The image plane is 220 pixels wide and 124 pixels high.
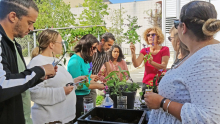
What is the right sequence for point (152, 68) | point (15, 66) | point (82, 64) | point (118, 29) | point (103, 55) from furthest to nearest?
1. point (118, 29)
2. point (103, 55)
3. point (152, 68)
4. point (82, 64)
5. point (15, 66)

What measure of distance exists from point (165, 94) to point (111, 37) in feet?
7.36

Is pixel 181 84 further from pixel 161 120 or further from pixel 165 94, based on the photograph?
pixel 161 120

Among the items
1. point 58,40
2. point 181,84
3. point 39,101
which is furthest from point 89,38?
point 181,84

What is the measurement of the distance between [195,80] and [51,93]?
1.25m

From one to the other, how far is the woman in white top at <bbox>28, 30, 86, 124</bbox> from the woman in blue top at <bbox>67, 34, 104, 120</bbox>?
0.41 meters

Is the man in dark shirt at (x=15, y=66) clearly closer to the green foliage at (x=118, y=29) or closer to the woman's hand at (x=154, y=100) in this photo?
the woman's hand at (x=154, y=100)

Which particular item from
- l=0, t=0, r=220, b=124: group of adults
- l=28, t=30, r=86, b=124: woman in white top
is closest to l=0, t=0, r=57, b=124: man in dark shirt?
l=0, t=0, r=220, b=124: group of adults

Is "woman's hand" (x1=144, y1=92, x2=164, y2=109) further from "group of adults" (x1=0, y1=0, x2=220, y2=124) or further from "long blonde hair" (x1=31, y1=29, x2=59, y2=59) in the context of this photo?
"long blonde hair" (x1=31, y1=29, x2=59, y2=59)

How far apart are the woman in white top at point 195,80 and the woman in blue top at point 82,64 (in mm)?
1341

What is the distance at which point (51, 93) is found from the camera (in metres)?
1.65

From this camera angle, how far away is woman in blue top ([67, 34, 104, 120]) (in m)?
2.33

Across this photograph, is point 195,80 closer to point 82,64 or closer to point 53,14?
point 82,64

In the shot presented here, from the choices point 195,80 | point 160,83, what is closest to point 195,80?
point 195,80

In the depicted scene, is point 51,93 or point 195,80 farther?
point 51,93
